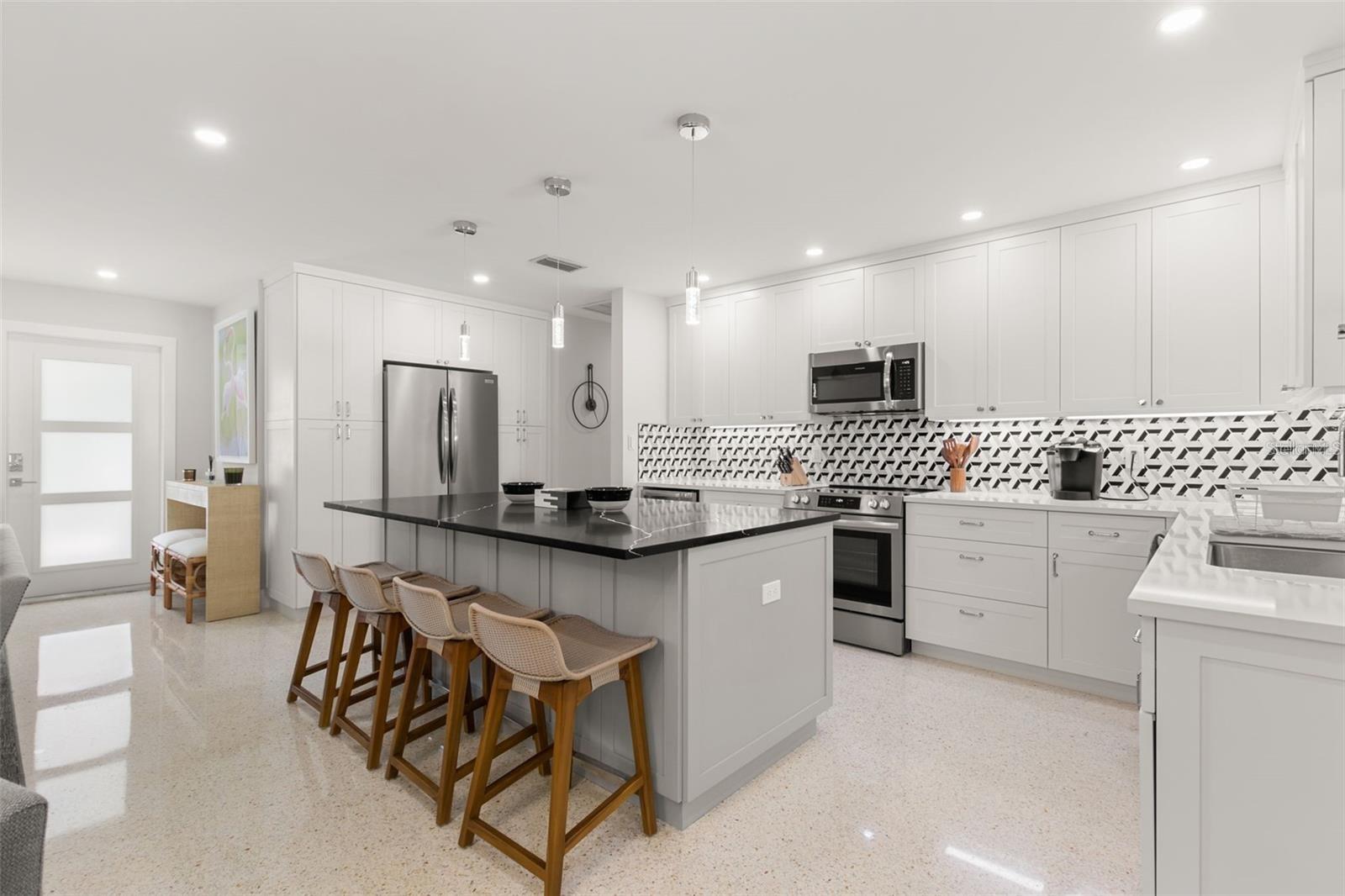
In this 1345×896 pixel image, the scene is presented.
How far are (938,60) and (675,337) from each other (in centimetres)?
339

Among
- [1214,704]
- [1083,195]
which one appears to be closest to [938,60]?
[1083,195]

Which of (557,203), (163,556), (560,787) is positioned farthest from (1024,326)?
(163,556)

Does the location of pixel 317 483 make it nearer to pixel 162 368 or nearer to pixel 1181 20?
pixel 162 368

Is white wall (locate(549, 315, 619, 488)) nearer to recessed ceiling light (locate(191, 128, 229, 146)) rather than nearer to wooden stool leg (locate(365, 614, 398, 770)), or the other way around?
recessed ceiling light (locate(191, 128, 229, 146))

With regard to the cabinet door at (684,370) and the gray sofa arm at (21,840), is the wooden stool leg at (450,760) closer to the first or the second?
the gray sofa arm at (21,840)

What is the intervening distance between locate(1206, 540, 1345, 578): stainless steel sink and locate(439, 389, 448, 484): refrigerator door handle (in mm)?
4743

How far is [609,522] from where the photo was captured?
2.37 m

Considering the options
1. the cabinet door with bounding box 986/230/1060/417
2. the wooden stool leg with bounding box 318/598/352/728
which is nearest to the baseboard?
the cabinet door with bounding box 986/230/1060/417

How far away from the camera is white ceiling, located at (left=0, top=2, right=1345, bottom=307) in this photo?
1.97 metres

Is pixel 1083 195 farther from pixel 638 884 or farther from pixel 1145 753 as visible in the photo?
pixel 638 884

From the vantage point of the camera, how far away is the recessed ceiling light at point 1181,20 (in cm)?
189

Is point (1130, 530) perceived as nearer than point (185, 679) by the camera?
Yes

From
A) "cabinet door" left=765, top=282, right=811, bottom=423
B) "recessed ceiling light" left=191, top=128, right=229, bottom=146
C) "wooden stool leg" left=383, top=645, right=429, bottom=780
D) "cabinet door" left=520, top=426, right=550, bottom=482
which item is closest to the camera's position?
"wooden stool leg" left=383, top=645, right=429, bottom=780

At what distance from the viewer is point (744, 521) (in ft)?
7.61
